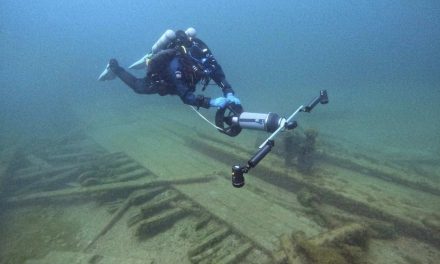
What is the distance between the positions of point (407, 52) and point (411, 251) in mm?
134059

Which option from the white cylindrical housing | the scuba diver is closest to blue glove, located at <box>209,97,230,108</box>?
the scuba diver

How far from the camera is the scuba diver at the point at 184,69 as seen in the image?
224 inches

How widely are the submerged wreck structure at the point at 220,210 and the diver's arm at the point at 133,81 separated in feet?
7.17

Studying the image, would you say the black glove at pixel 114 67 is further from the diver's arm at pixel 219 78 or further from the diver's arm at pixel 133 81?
the diver's arm at pixel 219 78

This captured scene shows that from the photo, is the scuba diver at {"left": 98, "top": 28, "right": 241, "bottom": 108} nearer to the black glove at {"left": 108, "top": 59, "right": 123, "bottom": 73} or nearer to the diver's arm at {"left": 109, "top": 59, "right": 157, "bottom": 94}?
the diver's arm at {"left": 109, "top": 59, "right": 157, "bottom": 94}

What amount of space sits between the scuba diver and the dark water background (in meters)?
8.11

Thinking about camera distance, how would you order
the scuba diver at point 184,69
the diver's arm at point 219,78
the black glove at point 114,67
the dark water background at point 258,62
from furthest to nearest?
the dark water background at point 258,62, the black glove at point 114,67, the diver's arm at point 219,78, the scuba diver at point 184,69

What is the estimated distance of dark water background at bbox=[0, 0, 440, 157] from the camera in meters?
17.7

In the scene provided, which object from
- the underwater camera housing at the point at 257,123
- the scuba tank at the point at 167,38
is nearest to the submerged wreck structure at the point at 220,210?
the underwater camera housing at the point at 257,123

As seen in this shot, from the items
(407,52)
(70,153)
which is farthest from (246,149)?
(407,52)

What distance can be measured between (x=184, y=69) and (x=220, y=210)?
8.84 feet

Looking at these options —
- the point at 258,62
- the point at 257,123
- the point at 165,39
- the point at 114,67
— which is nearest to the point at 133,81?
the point at 114,67

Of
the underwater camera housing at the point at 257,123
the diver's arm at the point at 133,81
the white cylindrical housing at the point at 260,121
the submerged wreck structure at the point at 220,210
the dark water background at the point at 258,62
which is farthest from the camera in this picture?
the dark water background at the point at 258,62

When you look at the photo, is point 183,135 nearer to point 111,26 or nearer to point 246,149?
point 246,149
